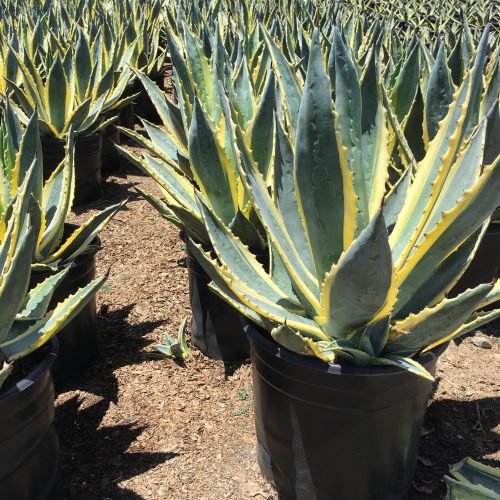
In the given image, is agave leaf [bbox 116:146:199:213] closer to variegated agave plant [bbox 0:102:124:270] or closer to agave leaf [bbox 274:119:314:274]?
variegated agave plant [bbox 0:102:124:270]

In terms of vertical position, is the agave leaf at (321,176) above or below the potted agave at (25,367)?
above

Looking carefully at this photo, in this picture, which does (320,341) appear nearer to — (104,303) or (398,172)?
(398,172)

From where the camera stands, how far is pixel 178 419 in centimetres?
182

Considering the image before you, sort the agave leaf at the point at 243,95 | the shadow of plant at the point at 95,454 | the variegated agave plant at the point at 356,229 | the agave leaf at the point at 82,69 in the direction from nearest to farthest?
the variegated agave plant at the point at 356,229 → the shadow of plant at the point at 95,454 → the agave leaf at the point at 243,95 → the agave leaf at the point at 82,69

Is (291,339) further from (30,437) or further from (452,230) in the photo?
(30,437)

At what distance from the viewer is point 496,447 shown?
168 centimetres

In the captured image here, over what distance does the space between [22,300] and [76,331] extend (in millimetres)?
690

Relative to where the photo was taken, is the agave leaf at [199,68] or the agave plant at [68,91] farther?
the agave plant at [68,91]

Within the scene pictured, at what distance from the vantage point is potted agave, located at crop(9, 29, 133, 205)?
9.79 feet

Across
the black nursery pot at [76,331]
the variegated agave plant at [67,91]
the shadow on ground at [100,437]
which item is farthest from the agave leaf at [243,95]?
the variegated agave plant at [67,91]

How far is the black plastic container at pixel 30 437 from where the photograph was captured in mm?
1260

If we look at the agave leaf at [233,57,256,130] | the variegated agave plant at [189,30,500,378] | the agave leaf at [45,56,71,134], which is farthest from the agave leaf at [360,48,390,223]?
the agave leaf at [45,56,71,134]

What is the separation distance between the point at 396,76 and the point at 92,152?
178cm

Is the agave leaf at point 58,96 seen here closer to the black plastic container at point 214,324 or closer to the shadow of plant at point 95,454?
the black plastic container at point 214,324
